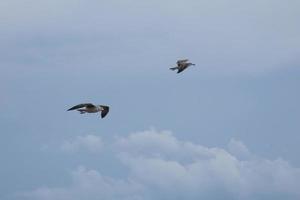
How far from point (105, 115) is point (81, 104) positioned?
7776mm

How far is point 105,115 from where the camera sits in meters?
87.4

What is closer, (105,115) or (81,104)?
(81,104)

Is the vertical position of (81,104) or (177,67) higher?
(177,67)

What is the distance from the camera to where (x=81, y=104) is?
80.1 m

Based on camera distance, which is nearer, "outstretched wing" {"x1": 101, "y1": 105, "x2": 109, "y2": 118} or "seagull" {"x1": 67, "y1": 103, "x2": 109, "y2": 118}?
"seagull" {"x1": 67, "y1": 103, "x2": 109, "y2": 118}

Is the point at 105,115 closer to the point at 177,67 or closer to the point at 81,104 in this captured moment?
the point at 81,104

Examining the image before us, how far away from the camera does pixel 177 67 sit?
323ft

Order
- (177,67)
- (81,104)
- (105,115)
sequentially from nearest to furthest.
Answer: (81,104)
(105,115)
(177,67)

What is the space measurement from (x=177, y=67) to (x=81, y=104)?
2225 centimetres

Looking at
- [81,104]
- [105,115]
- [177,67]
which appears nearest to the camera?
[81,104]

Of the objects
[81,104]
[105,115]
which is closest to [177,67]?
[105,115]

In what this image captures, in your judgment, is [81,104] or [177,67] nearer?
[81,104]

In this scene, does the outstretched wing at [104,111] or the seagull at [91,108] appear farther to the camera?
the outstretched wing at [104,111]
